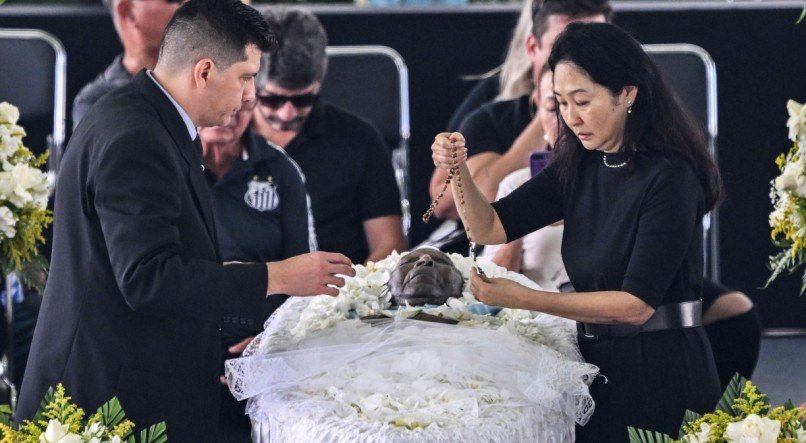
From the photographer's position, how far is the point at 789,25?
16.9 feet

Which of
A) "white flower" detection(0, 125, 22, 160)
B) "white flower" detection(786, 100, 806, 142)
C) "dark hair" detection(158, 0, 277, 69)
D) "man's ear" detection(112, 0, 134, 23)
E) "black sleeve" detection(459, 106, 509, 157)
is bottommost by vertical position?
"black sleeve" detection(459, 106, 509, 157)

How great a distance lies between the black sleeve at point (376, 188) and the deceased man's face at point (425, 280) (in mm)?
1195

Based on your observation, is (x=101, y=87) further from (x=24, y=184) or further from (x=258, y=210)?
(x=24, y=184)

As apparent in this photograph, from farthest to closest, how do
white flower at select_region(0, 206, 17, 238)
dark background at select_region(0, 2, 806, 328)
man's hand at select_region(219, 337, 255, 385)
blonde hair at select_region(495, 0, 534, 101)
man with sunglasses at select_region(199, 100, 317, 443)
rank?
1. dark background at select_region(0, 2, 806, 328)
2. blonde hair at select_region(495, 0, 534, 101)
3. man with sunglasses at select_region(199, 100, 317, 443)
4. man's hand at select_region(219, 337, 255, 385)
5. white flower at select_region(0, 206, 17, 238)

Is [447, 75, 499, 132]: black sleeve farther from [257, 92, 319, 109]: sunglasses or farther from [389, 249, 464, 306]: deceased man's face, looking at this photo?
[389, 249, 464, 306]: deceased man's face

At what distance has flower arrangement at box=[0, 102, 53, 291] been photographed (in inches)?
114

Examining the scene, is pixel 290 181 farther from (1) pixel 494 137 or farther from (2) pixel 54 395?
(2) pixel 54 395

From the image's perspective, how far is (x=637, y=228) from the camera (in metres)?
2.68

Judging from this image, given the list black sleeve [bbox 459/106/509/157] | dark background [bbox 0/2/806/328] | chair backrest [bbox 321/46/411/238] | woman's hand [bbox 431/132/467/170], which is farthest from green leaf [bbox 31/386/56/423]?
dark background [bbox 0/2/806/328]

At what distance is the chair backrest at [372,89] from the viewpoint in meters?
4.84

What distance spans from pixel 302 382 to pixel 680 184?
2.92ft

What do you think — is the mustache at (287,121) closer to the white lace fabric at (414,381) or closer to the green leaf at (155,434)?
the white lace fabric at (414,381)

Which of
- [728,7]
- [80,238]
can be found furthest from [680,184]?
[728,7]

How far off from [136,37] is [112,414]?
2.29 meters
